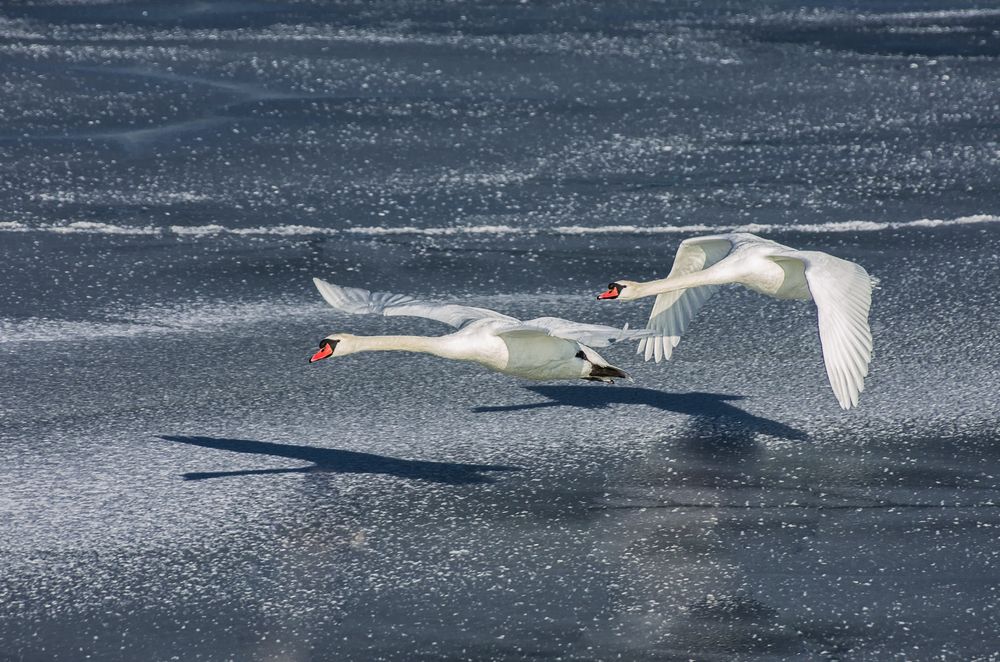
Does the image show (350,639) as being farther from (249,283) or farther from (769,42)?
(769,42)

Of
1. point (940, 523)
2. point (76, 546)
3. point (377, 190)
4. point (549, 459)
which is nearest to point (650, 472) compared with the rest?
point (549, 459)

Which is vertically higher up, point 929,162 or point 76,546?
point 929,162

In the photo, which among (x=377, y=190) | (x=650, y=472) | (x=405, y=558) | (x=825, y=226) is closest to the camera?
(x=405, y=558)

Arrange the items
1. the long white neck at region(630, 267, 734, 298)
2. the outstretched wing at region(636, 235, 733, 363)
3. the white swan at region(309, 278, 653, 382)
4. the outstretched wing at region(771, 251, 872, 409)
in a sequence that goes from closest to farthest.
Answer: the outstretched wing at region(771, 251, 872, 409) → the white swan at region(309, 278, 653, 382) → the long white neck at region(630, 267, 734, 298) → the outstretched wing at region(636, 235, 733, 363)

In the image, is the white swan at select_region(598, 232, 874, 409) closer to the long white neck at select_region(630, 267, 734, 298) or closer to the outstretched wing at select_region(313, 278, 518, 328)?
the long white neck at select_region(630, 267, 734, 298)

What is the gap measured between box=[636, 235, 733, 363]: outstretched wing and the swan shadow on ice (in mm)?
222

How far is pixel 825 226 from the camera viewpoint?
7.19 m

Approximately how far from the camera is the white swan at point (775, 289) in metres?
4.89

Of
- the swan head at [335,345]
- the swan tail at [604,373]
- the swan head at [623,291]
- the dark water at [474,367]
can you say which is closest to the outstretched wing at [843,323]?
the dark water at [474,367]

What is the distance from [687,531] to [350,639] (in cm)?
112

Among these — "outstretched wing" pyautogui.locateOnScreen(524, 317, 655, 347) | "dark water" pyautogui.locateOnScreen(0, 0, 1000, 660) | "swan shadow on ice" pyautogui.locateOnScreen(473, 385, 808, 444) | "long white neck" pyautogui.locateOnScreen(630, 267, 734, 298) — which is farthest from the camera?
"long white neck" pyautogui.locateOnScreen(630, 267, 734, 298)

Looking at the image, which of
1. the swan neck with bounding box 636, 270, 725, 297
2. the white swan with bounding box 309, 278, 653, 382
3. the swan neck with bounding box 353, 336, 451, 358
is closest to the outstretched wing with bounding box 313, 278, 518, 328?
the white swan with bounding box 309, 278, 653, 382

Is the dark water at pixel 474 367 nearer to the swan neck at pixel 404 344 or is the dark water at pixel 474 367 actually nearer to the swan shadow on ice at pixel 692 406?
the swan shadow on ice at pixel 692 406

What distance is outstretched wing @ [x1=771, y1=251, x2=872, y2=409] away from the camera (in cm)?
482
